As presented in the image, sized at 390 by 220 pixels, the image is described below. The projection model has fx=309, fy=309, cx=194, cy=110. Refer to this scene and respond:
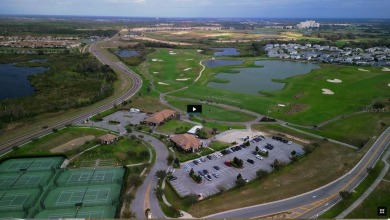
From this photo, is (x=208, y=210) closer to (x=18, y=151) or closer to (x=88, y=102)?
(x=18, y=151)

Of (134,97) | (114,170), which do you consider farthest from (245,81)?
(114,170)

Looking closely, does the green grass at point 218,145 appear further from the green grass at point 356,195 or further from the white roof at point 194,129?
the green grass at point 356,195

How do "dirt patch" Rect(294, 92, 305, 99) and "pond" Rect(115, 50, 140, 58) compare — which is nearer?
"dirt patch" Rect(294, 92, 305, 99)

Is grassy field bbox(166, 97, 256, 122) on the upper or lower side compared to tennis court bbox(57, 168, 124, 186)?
upper

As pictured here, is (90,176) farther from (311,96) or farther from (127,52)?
(127,52)

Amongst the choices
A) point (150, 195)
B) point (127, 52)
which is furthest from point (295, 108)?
point (127, 52)

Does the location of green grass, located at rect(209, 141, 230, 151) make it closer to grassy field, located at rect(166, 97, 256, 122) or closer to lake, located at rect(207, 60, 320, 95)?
grassy field, located at rect(166, 97, 256, 122)

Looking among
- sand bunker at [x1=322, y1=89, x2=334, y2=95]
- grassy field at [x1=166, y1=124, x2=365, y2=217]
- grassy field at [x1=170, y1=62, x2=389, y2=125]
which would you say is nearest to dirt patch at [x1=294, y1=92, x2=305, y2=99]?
grassy field at [x1=170, y1=62, x2=389, y2=125]
